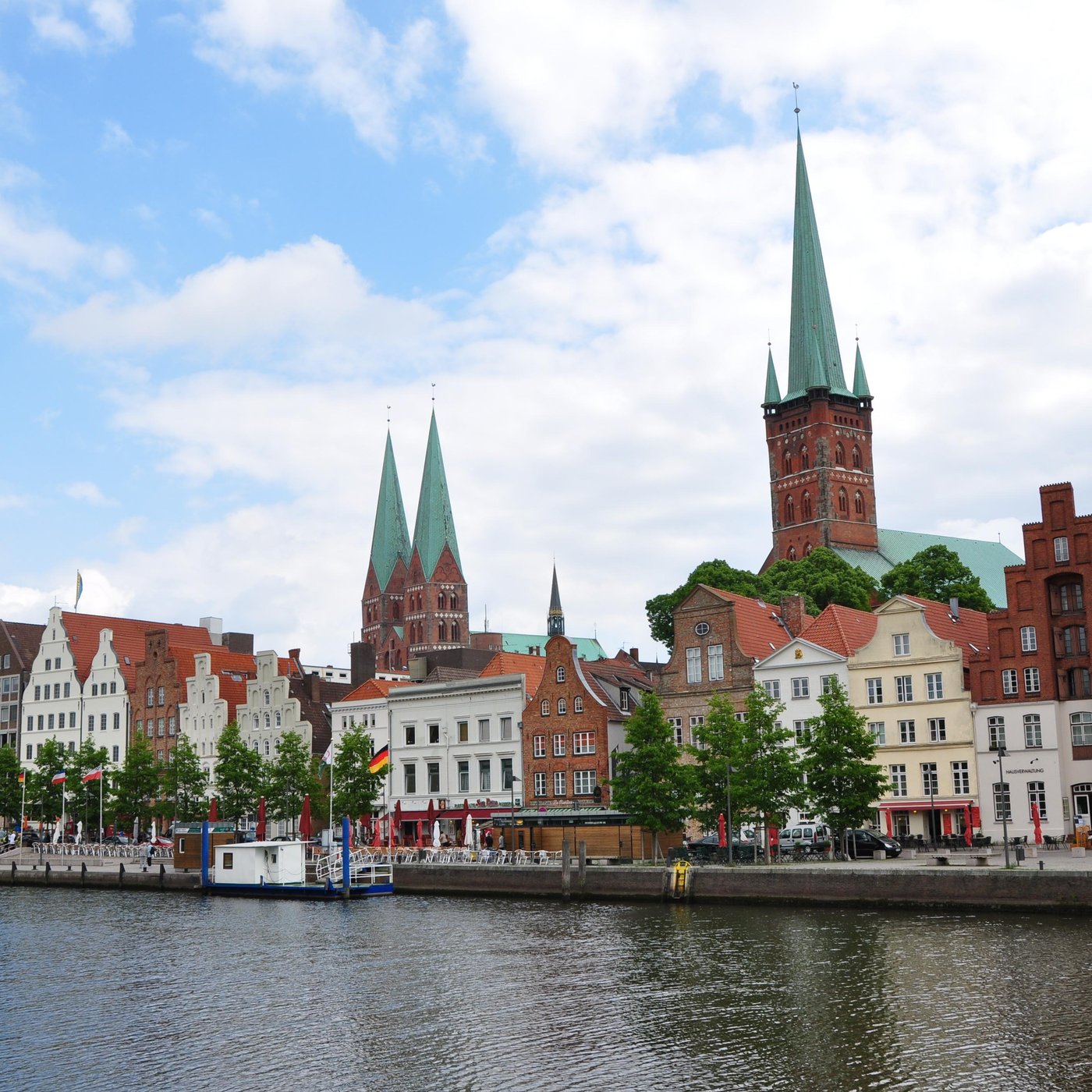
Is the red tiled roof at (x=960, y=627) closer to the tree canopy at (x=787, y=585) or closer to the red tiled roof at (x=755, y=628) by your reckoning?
the red tiled roof at (x=755, y=628)

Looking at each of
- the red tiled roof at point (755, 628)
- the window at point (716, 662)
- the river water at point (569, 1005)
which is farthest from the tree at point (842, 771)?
the red tiled roof at point (755, 628)

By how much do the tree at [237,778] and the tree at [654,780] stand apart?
31788 mm

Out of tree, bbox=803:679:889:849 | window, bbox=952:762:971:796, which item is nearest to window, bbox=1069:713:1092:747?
window, bbox=952:762:971:796

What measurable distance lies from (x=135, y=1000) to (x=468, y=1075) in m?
14.0

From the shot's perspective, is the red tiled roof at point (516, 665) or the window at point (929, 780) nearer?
the window at point (929, 780)

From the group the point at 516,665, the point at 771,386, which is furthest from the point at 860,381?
the point at 516,665

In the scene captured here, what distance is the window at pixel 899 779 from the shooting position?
76.3 meters

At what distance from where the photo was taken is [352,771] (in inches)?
3401

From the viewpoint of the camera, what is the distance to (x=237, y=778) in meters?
91.6

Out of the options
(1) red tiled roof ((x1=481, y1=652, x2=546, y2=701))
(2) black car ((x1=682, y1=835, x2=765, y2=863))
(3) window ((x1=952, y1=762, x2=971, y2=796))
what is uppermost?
(1) red tiled roof ((x1=481, y1=652, x2=546, y2=701))

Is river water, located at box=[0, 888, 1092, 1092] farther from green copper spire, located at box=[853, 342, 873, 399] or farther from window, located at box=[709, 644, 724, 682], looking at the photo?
green copper spire, located at box=[853, 342, 873, 399]

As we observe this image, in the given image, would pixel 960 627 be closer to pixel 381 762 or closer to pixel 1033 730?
pixel 1033 730

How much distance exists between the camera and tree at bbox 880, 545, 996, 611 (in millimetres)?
111688

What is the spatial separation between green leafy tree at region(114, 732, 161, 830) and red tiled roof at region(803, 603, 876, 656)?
49.7 meters
